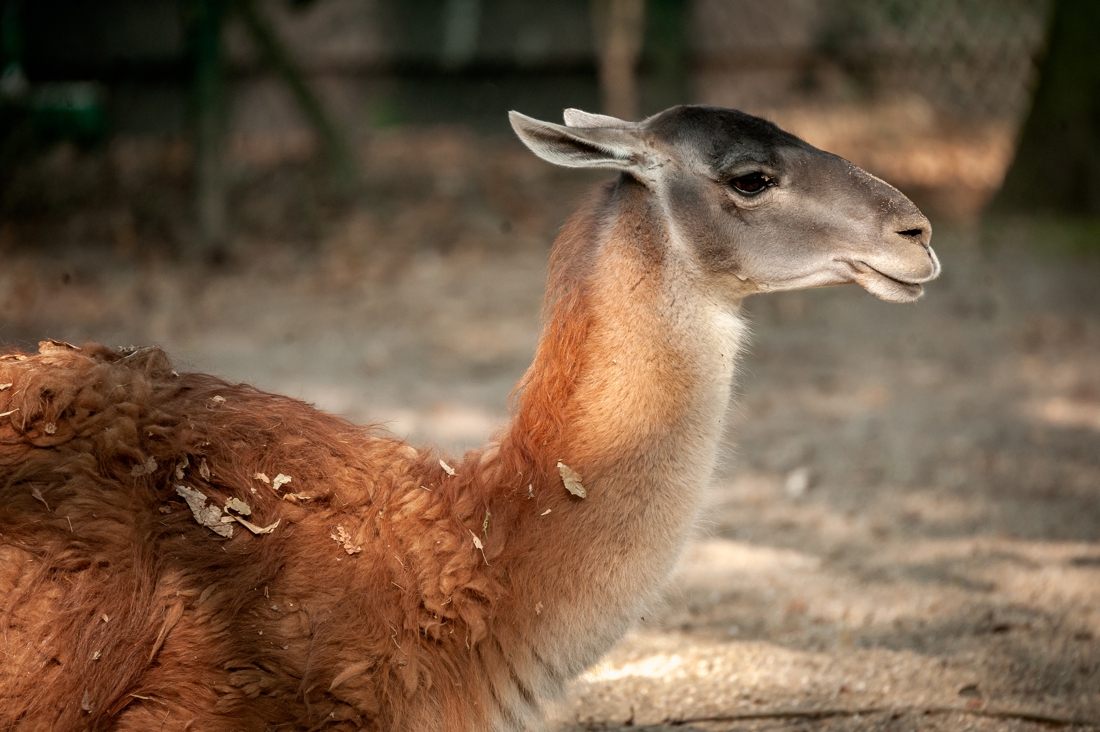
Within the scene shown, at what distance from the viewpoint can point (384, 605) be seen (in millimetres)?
2660

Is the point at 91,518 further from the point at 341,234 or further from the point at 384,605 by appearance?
the point at 341,234

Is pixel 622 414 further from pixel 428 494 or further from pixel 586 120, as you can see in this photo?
pixel 586 120

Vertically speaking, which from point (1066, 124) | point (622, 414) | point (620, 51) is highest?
point (620, 51)

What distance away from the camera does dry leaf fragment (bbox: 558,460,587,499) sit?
9.43 feet

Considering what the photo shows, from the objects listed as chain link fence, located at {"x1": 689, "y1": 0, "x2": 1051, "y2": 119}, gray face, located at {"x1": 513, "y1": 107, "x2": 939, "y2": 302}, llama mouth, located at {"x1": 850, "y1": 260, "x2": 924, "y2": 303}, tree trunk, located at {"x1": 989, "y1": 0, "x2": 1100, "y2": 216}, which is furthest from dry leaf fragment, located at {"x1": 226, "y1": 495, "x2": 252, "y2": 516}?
chain link fence, located at {"x1": 689, "y1": 0, "x2": 1051, "y2": 119}

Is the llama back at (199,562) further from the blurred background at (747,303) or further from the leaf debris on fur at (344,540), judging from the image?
the blurred background at (747,303)

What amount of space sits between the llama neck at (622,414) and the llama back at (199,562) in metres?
0.27

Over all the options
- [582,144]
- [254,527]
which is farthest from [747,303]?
[254,527]

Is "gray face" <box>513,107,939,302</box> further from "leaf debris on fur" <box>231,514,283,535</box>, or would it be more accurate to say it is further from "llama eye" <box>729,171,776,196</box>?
"leaf debris on fur" <box>231,514,283,535</box>

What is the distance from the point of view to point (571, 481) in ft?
9.47

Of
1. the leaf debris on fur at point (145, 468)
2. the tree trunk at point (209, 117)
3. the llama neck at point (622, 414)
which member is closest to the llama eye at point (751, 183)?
the llama neck at point (622, 414)

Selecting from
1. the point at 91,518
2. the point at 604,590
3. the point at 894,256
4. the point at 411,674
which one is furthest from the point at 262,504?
the point at 894,256

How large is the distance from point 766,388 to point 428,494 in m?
4.68

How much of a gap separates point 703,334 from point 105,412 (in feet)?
5.35
